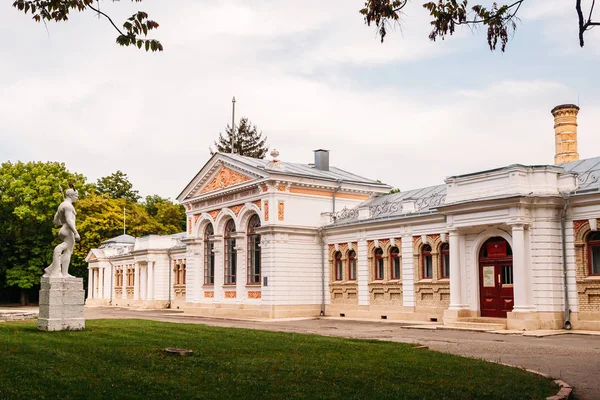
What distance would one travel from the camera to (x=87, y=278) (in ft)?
224

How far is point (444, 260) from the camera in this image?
2862cm

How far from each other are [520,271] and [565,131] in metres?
11.5

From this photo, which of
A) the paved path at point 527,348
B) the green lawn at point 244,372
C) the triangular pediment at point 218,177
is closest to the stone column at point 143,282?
the triangular pediment at point 218,177

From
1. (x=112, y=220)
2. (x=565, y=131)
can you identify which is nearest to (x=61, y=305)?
(x=565, y=131)

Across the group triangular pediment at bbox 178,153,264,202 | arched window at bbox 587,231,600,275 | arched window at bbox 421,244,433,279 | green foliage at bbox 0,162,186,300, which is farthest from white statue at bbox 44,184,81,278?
green foliage at bbox 0,162,186,300

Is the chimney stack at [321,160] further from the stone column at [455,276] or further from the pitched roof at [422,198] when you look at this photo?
the stone column at [455,276]

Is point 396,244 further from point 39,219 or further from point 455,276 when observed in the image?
point 39,219

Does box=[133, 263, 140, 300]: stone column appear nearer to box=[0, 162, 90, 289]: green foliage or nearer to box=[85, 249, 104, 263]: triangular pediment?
box=[85, 249, 104, 263]: triangular pediment

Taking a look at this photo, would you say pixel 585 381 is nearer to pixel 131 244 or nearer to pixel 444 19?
pixel 444 19

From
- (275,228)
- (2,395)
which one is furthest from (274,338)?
(275,228)

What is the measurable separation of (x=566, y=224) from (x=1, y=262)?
50.6 m

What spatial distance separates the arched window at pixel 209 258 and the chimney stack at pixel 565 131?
19.0 m

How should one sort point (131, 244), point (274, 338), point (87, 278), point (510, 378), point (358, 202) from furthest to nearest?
point (87, 278), point (131, 244), point (358, 202), point (274, 338), point (510, 378)

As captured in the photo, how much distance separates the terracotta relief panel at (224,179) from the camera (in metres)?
36.5
